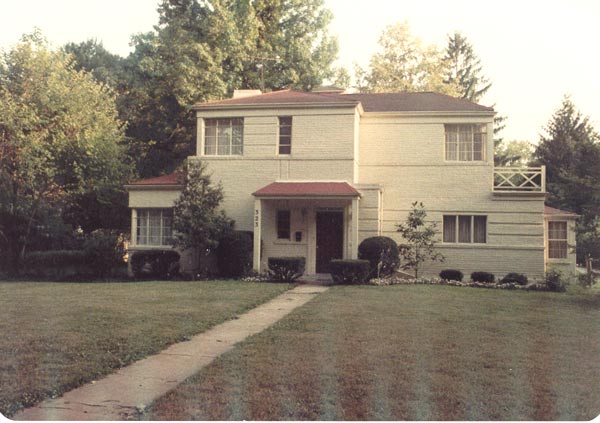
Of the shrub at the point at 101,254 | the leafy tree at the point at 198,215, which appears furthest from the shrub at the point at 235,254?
the shrub at the point at 101,254

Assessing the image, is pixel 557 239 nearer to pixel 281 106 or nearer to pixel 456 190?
pixel 456 190

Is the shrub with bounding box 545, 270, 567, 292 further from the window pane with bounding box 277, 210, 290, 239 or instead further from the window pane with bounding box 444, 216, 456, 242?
the window pane with bounding box 277, 210, 290, 239

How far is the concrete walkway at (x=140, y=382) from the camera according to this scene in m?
5.66

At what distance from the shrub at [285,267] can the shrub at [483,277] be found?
6.02 meters

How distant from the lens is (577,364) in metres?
7.65

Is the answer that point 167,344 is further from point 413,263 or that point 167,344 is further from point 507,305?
point 413,263

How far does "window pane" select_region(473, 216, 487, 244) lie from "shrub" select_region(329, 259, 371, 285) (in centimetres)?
547

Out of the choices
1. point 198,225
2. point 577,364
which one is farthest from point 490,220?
point 577,364

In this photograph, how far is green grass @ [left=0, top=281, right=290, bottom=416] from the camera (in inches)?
266

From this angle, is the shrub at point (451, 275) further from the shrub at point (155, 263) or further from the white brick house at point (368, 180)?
the shrub at point (155, 263)

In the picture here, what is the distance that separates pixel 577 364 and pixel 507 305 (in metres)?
6.32

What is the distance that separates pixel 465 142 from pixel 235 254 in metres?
9.58

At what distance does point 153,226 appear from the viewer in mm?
23344

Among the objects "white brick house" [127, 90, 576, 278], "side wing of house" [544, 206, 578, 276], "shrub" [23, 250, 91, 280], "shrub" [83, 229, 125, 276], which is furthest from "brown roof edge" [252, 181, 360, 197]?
"shrub" [23, 250, 91, 280]
